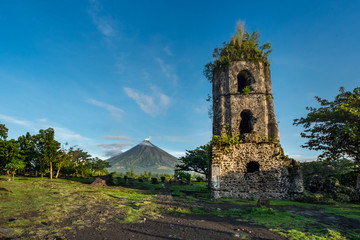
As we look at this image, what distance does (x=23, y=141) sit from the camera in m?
24.2

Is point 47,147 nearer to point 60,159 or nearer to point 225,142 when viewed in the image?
point 60,159

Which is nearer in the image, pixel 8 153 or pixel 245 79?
pixel 245 79

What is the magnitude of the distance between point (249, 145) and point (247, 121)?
331cm

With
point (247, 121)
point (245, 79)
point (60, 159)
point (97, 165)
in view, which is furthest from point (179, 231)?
point (97, 165)

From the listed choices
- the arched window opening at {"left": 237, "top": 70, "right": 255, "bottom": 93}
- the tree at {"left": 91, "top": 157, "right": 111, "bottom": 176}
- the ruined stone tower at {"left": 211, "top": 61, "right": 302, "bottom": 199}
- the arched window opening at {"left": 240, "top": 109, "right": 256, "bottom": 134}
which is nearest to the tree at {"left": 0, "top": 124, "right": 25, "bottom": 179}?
the tree at {"left": 91, "top": 157, "right": 111, "bottom": 176}

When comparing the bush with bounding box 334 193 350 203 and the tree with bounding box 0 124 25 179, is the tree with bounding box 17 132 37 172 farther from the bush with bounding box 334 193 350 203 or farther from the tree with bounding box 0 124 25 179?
the bush with bounding box 334 193 350 203

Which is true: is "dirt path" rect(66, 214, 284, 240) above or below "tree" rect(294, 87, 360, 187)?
below

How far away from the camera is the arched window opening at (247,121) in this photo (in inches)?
597

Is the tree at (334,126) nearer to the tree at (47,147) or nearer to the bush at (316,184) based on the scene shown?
the bush at (316,184)

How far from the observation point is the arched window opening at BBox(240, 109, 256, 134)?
597 inches

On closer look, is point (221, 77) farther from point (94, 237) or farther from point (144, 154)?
point (144, 154)

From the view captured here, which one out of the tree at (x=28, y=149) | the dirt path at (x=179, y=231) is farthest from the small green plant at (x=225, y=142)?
the tree at (x=28, y=149)

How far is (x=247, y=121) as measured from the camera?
1656 cm

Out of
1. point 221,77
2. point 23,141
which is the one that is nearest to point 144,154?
point 23,141
